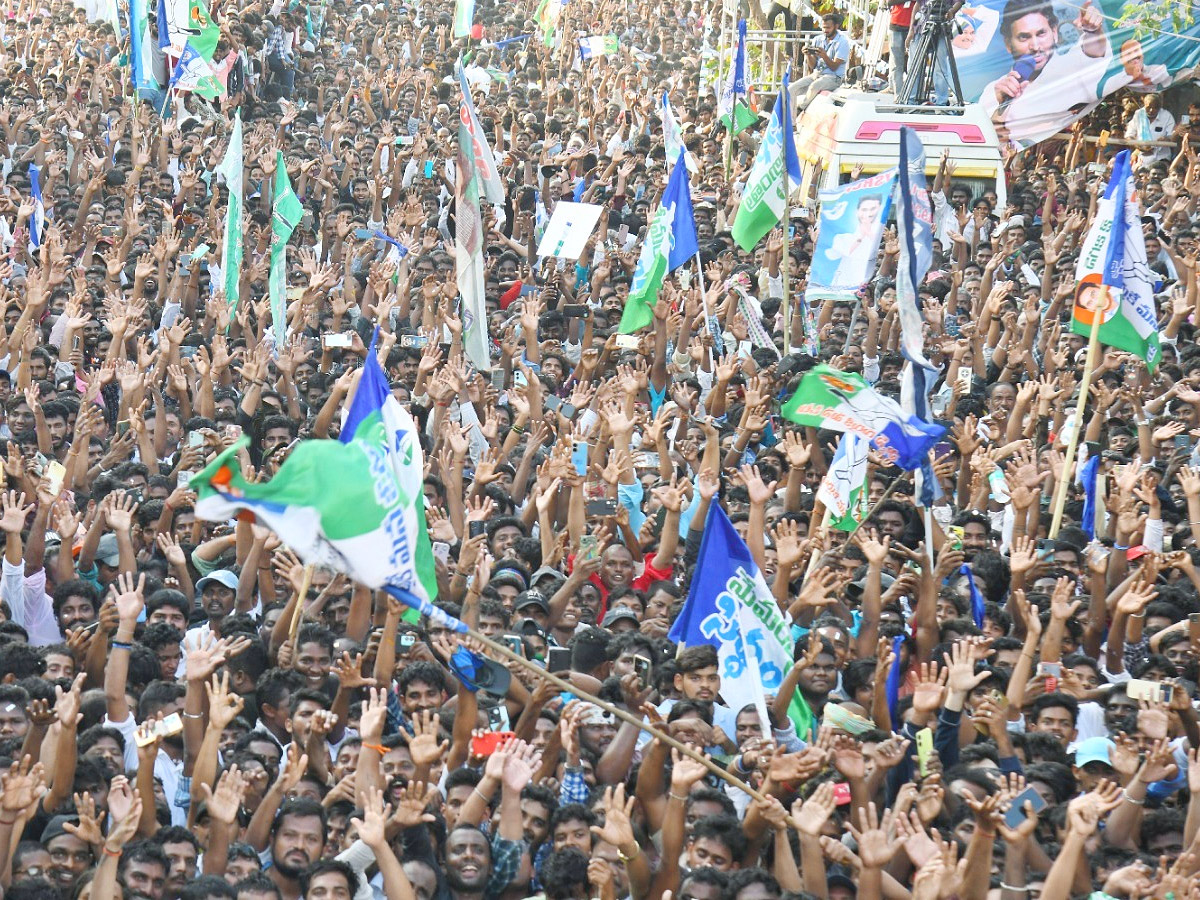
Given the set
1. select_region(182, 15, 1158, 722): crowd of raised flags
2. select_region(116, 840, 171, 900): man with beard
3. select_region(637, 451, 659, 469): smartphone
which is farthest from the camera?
select_region(637, 451, 659, 469): smartphone

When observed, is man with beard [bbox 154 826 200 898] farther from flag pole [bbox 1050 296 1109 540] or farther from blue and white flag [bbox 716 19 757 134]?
blue and white flag [bbox 716 19 757 134]

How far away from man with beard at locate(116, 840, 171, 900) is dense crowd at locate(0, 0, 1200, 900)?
0.01 m

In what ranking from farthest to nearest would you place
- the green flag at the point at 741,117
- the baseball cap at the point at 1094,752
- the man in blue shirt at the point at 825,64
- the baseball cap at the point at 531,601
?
the man in blue shirt at the point at 825,64
the green flag at the point at 741,117
the baseball cap at the point at 531,601
the baseball cap at the point at 1094,752

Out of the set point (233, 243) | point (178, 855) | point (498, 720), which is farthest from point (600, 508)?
point (233, 243)

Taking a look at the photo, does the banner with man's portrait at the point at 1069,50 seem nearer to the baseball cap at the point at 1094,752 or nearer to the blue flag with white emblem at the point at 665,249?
the blue flag with white emblem at the point at 665,249

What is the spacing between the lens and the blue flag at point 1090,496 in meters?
9.00

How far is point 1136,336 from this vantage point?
31.5 feet

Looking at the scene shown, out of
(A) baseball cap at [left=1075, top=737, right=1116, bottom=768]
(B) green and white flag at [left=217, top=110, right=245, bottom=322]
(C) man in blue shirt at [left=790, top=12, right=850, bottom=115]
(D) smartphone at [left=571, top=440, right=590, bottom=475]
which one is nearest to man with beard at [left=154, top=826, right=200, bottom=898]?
(A) baseball cap at [left=1075, top=737, right=1116, bottom=768]

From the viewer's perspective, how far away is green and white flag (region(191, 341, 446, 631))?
15.7ft

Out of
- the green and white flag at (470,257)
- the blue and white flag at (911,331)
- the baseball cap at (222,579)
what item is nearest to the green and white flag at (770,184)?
the green and white flag at (470,257)

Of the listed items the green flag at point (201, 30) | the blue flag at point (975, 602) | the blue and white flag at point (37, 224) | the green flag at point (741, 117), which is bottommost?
the blue flag at point (975, 602)

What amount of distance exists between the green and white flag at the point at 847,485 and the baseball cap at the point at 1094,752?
202cm

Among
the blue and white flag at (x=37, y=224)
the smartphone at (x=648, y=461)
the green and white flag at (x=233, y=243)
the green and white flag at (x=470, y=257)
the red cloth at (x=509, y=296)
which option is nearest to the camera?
the smartphone at (x=648, y=461)

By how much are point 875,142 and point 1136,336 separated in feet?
19.4
